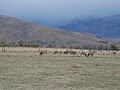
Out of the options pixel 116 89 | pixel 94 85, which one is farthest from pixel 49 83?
pixel 116 89

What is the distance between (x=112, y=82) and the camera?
79.9ft

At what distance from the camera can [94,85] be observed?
22.7 meters

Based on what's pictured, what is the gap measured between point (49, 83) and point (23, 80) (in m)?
2.08

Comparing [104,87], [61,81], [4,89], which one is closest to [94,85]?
[104,87]

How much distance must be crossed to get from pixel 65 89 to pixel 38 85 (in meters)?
2.13

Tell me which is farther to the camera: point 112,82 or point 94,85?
point 112,82

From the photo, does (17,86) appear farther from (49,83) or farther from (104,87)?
(104,87)

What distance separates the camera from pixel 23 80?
79.8 ft


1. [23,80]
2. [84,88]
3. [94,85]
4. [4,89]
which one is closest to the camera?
[4,89]

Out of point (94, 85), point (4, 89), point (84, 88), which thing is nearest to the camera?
point (4, 89)

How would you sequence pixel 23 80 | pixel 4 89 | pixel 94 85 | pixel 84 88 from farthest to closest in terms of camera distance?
1. pixel 23 80
2. pixel 94 85
3. pixel 84 88
4. pixel 4 89

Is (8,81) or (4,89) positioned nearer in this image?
(4,89)

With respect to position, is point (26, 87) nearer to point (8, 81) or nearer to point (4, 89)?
point (4, 89)

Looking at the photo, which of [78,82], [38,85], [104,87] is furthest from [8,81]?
[104,87]
